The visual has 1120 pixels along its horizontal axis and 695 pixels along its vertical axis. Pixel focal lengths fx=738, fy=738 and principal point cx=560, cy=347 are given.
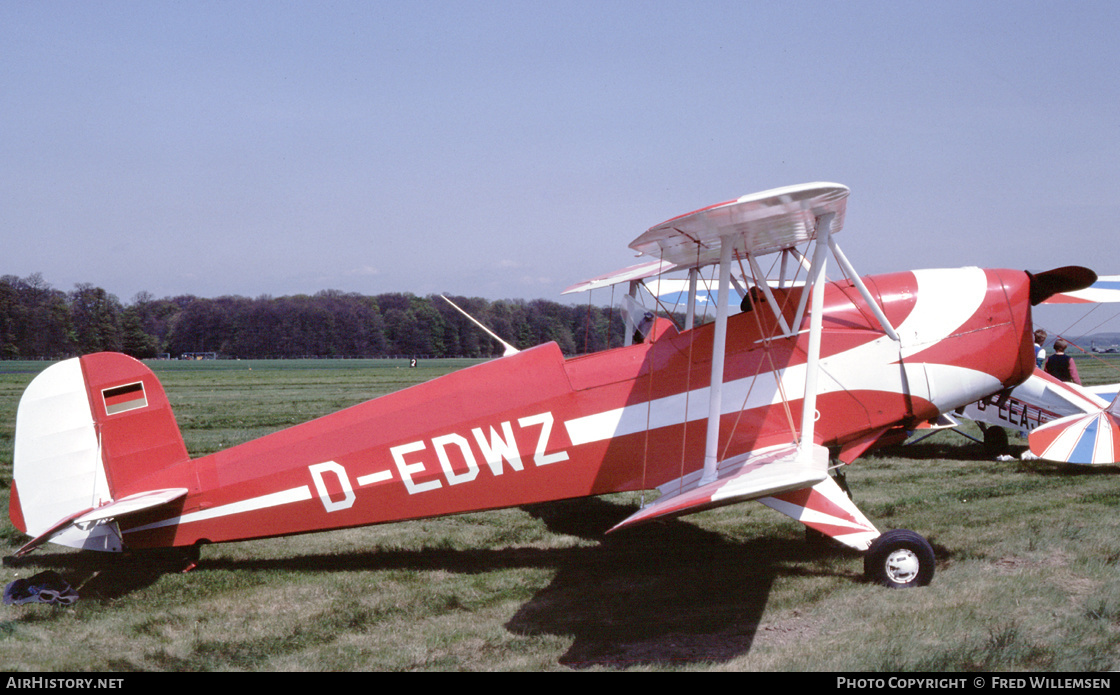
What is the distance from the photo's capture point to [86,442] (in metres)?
5.21

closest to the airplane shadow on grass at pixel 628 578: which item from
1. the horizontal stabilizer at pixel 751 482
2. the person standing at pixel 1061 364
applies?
the horizontal stabilizer at pixel 751 482

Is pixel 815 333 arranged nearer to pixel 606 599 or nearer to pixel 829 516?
pixel 829 516

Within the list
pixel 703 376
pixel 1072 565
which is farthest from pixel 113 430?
pixel 1072 565

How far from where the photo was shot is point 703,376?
17.5 ft

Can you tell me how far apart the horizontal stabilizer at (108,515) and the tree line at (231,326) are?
47119 mm

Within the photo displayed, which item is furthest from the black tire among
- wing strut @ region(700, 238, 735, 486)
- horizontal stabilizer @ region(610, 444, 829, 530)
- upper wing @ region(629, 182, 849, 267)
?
wing strut @ region(700, 238, 735, 486)

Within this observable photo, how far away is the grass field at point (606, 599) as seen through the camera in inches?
158

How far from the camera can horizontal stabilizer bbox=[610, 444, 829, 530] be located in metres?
3.93

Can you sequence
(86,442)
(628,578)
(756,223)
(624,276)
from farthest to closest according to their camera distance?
(624,276)
(628,578)
(86,442)
(756,223)

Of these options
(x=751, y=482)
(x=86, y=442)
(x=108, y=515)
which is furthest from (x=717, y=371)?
(x=86, y=442)

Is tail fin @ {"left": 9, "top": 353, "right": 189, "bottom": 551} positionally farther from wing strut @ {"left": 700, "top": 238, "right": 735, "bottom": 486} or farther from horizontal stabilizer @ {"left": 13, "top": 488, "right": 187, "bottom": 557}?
wing strut @ {"left": 700, "top": 238, "right": 735, "bottom": 486}

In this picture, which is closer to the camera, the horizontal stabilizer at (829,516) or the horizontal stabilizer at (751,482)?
the horizontal stabilizer at (751,482)

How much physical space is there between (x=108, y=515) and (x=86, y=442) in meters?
0.83

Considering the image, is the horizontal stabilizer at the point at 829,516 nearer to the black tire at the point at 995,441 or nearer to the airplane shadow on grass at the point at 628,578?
the airplane shadow on grass at the point at 628,578
